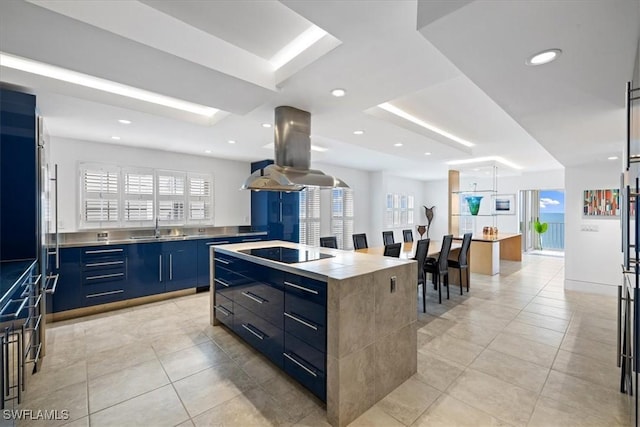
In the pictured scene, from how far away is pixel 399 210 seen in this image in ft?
31.2

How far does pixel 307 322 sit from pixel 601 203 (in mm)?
5386

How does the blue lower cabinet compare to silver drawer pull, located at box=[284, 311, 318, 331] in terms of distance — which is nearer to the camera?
silver drawer pull, located at box=[284, 311, 318, 331]

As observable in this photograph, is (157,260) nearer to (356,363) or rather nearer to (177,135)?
(177,135)

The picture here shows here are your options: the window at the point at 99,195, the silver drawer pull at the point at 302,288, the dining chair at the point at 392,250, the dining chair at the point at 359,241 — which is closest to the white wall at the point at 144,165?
the window at the point at 99,195

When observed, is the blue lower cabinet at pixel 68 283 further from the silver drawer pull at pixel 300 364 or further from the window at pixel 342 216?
the window at pixel 342 216

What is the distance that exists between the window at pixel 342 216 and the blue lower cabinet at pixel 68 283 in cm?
508

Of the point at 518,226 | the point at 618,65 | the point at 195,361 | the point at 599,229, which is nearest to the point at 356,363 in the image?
the point at 195,361

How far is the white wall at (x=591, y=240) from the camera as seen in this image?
14.8 feet

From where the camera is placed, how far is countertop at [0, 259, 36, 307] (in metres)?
1.64

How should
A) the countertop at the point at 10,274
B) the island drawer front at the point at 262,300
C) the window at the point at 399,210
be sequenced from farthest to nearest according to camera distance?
the window at the point at 399,210
the island drawer front at the point at 262,300
the countertop at the point at 10,274

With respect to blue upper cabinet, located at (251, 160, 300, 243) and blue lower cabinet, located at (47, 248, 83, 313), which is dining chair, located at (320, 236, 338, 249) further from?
blue lower cabinet, located at (47, 248, 83, 313)

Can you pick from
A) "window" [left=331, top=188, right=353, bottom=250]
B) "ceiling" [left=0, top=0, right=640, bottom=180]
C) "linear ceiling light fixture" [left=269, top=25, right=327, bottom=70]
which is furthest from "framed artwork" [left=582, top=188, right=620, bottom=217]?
"linear ceiling light fixture" [left=269, top=25, right=327, bottom=70]

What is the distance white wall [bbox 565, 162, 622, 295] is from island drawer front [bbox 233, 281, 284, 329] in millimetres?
5314

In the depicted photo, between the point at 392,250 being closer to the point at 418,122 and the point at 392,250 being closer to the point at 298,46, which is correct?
the point at 418,122
